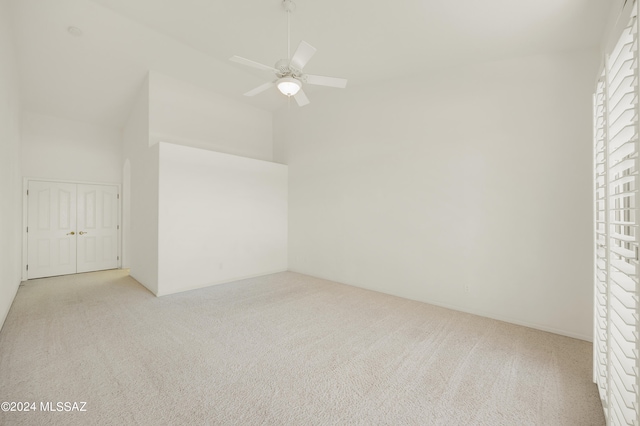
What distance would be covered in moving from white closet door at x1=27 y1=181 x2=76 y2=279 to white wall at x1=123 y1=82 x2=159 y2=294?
61.8 inches

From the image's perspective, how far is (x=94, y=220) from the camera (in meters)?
6.11

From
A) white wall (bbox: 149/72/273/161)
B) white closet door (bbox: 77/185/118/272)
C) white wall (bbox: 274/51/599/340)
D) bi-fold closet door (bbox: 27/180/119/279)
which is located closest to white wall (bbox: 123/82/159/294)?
white wall (bbox: 149/72/273/161)

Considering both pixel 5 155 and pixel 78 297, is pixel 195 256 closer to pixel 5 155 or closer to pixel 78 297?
pixel 78 297

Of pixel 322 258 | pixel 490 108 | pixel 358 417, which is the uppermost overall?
pixel 490 108

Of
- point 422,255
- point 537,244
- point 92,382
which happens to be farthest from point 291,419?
point 537,244

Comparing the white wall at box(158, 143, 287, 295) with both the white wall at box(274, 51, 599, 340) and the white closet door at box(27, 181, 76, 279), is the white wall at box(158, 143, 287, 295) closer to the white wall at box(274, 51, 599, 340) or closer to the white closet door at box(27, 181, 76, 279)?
the white wall at box(274, 51, 599, 340)

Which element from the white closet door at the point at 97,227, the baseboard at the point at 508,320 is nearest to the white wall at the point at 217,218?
the baseboard at the point at 508,320

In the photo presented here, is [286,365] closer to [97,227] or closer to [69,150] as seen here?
[97,227]

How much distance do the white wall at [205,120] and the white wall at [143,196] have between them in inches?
8.8

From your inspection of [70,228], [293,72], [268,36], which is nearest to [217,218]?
[268,36]

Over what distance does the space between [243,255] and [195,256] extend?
92cm

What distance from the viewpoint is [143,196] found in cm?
484

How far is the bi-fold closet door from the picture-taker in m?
5.41

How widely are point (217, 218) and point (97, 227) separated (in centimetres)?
337
